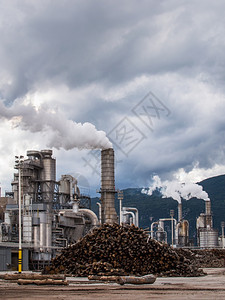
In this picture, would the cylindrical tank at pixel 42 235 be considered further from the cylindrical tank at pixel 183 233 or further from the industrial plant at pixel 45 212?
the cylindrical tank at pixel 183 233

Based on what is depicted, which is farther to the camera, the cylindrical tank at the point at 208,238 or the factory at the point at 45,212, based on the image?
the cylindrical tank at the point at 208,238

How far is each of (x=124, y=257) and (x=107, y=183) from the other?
37101mm

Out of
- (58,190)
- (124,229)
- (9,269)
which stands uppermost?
(58,190)

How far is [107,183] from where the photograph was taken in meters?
62.5

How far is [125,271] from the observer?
2489 cm

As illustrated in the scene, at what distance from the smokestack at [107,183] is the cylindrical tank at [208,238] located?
33.9 meters

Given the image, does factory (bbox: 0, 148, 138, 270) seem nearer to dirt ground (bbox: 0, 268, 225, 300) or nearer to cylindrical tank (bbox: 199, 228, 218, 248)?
cylindrical tank (bbox: 199, 228, 218, 248)

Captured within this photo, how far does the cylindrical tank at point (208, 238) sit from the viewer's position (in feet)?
299

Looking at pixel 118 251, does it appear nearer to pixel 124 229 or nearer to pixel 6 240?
pixel 124 229

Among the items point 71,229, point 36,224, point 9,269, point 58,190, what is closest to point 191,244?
point 58,190

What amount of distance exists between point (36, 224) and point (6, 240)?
3279mm

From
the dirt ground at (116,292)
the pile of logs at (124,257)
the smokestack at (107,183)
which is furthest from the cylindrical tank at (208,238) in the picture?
the dirt ground at (116,292)

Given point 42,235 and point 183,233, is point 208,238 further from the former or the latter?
point 42,235

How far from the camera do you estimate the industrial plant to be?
50188mm
